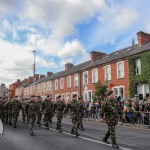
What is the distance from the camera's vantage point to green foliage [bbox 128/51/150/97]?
27500 millimetres

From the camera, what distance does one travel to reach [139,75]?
28.4 m

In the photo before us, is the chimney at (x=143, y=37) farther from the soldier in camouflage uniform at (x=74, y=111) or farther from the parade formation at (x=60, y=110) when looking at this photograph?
the soldier in camouflage uniform at (x=74, y=111)

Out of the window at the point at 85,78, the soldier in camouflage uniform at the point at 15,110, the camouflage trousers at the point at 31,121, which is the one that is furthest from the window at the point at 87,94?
the camouflage trousers at the point at 31,121

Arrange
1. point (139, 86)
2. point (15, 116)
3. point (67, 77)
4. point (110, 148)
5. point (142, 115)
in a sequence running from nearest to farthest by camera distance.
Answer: point (110, 148) < point (15, 116) < point (142, 115) < point (139, 86) < point (67, 77)

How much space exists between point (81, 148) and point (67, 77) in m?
35.5

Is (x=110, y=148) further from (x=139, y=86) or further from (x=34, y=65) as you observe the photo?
(x=34, y=65)

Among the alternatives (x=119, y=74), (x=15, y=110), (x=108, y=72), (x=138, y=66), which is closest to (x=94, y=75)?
(x=108, y=72)

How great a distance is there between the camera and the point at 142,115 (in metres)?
17.8

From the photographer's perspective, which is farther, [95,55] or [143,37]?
[95,55]

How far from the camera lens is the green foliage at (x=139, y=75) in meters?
27.5

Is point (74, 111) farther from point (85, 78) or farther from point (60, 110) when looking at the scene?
point (85, 78)

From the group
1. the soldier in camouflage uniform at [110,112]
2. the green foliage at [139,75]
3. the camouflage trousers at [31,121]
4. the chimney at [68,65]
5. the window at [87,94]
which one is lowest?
the camouflage trousers at [31,121]

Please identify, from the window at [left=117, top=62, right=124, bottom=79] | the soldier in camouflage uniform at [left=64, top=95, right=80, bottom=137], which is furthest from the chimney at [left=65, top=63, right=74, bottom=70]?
the soldier in camouflage uniform at [left=64, top=95, right=80, bottom=137]

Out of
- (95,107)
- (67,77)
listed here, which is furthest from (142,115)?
(67,77)
